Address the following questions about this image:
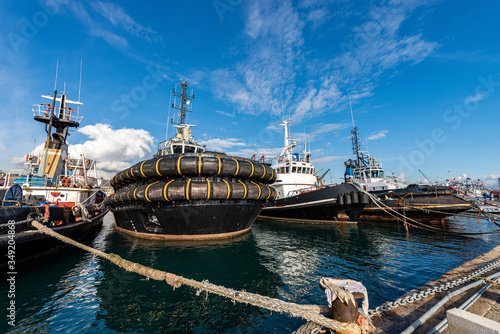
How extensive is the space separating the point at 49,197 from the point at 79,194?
1785 millimetres

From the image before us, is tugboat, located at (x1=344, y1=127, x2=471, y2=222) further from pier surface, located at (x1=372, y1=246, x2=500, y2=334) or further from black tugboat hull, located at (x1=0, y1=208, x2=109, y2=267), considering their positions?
black tugboat hull, located at (x1=0, y1=208, x2=109, y2=267)

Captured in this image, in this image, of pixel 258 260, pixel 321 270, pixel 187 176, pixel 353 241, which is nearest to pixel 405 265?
pixel 321 270

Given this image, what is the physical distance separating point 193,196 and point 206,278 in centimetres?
432

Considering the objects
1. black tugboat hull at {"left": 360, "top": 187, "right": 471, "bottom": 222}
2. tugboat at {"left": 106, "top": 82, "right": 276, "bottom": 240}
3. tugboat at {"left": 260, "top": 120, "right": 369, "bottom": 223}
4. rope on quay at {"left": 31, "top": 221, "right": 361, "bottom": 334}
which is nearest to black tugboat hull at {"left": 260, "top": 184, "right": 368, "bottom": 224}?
tugboat at {"left": 260, "top": 120, "right": 369, "bottom": 223}

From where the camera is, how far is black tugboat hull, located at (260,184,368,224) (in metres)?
16.9

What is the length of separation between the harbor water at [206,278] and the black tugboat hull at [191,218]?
2.20 ft

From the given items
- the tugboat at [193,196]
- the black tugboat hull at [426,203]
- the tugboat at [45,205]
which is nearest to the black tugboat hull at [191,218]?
the tugboat at [193,196]

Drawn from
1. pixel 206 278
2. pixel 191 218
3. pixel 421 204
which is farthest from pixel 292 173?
pixel 206 278

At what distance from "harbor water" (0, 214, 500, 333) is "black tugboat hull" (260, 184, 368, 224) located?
5416 mm

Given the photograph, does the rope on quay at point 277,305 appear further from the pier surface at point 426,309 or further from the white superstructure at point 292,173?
the white superstructure at point 292,173

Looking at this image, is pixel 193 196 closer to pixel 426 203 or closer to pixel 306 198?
pixel 306 198

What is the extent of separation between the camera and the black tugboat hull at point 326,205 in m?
16.9

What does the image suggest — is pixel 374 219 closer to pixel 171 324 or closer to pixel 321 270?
pixel 321 270

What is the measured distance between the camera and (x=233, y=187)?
11094mm
